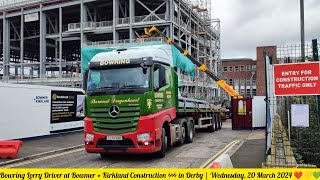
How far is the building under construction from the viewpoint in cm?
5091

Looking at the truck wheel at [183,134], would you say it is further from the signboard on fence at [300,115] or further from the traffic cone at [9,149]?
the signboard on fence at [300,115]

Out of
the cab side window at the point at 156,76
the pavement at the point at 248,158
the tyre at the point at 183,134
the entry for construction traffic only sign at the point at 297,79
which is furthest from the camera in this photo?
the tyre at the point at 183,134

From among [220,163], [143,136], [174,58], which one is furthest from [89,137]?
[174,58]

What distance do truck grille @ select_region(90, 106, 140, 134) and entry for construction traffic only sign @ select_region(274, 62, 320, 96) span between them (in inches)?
168

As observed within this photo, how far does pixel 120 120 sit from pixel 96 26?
1872 inches

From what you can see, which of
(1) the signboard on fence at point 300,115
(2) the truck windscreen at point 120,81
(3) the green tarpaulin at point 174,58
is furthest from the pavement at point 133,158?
(3) the green tarpaulin at point 174,58

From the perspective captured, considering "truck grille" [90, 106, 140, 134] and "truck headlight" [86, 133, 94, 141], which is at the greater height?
"truck grille" [90, 106, 140, 134]

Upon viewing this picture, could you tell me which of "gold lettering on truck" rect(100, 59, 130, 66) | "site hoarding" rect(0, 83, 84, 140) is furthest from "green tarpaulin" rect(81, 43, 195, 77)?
"gold lettering on truck" rect(100, 59, 130, 66)

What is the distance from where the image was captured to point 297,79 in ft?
25.0

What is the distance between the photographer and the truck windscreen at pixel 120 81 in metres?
10.4

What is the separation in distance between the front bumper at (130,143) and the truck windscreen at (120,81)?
3.23 ft

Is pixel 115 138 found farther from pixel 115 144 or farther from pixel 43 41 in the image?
pixel 43 41

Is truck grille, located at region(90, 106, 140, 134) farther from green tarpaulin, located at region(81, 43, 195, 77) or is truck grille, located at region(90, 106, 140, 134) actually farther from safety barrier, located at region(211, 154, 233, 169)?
green tarpaulin, located at region(81, 43, 195, 77)
